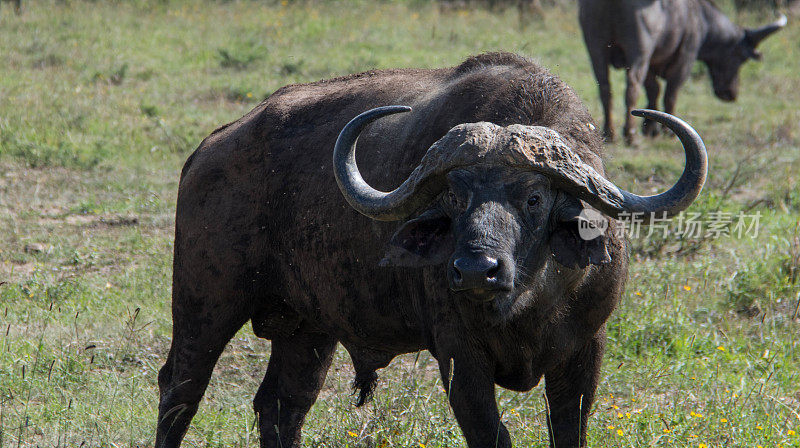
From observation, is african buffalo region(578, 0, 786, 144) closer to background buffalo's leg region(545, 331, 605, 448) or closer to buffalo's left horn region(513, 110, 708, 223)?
background buffalo's leg region(545, 331, 605, 448)

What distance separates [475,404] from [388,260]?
715mm

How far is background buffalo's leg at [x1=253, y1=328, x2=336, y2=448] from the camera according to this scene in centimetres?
530

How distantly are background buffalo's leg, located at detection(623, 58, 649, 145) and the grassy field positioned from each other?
38cm

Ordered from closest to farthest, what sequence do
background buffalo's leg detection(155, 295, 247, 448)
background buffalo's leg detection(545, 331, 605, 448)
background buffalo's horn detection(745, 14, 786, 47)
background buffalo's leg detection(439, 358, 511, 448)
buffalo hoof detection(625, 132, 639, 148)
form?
background buffalo's leg detection(439, 358, 511, 448)
background buffalo's leg detection(545, 331, 605, 448)
background buffalo's leg detection(155, 295, 247, 448)
buffalo hoof detection(625, 132, 639, 148)
background buffalo's horn detection(745, 14, 786, 47)

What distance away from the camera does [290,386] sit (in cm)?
534

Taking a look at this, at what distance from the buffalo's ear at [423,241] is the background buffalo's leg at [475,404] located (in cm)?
52

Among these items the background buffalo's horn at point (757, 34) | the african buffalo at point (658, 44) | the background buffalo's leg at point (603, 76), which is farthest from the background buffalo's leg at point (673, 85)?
the background buffalo's horn at point (757, 34)

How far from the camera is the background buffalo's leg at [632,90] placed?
11312 millimetres

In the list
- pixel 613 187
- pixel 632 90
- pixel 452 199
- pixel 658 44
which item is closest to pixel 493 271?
pixel 452 199

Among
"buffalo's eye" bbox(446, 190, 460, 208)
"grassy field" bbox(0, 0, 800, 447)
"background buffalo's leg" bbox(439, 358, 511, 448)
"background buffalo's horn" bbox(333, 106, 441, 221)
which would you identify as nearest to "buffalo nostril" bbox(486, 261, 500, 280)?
"buffalo's eye" bbox(446, 190, 460, 208)

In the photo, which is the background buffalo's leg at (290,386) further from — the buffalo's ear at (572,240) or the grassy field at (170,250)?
the buffalo's ear at (572,240)

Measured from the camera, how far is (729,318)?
6758 millimetres

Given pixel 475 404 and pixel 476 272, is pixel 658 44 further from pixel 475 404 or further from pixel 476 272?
pixel 476 272

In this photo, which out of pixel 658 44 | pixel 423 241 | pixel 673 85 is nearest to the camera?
pixel 423 241
